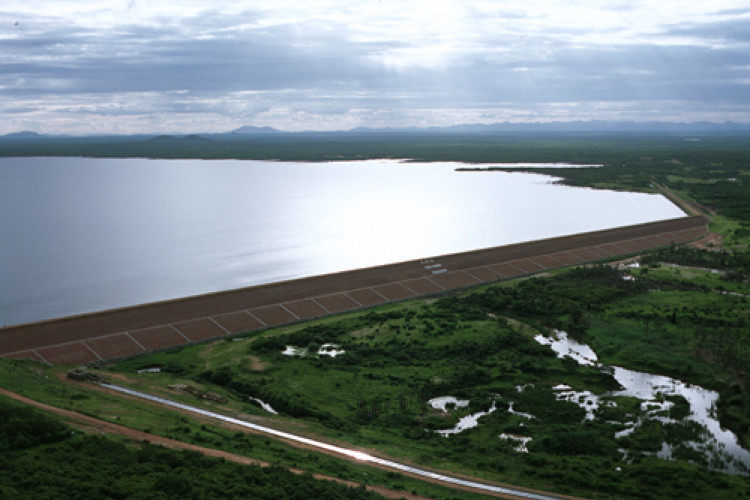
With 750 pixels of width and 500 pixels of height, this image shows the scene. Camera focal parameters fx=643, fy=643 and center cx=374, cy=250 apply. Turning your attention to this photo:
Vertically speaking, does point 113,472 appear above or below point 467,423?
above

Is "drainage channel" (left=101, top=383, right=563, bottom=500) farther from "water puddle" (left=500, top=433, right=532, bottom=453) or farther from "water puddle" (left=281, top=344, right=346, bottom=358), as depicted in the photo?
"water puddle" (left=281, top=344, right=346, bottom=358)

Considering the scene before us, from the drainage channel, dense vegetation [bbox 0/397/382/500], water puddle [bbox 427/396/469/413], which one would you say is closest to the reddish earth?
the drainage channel

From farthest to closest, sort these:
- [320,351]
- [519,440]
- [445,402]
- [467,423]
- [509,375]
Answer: [320,351] < [509,375] < [445,402] < [467,423] < [519,440]

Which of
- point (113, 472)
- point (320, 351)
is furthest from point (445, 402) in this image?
point (113, 472)

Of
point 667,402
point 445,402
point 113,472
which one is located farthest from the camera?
point 667,402

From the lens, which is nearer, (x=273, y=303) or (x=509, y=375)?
(x=509, y=375)

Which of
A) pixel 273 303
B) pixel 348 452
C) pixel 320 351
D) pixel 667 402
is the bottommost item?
pixel 667 402

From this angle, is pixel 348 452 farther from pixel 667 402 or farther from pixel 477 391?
pixel 667 402
